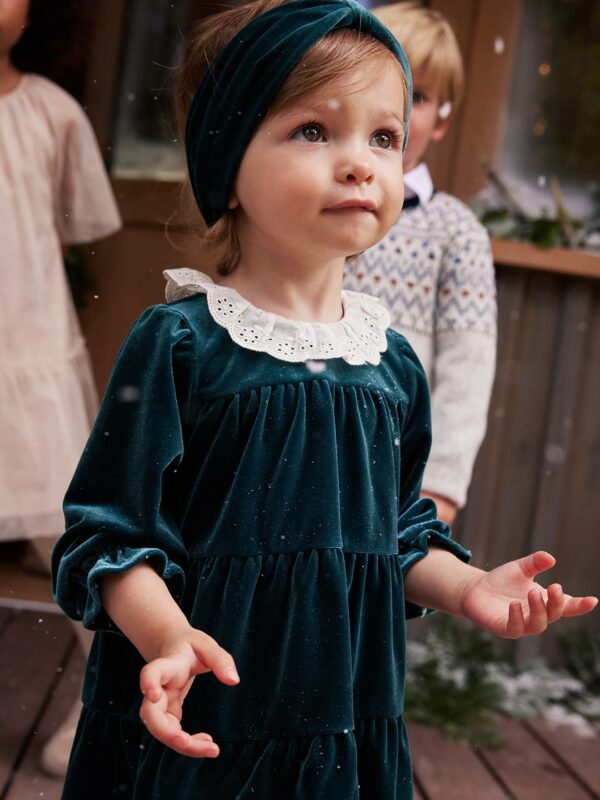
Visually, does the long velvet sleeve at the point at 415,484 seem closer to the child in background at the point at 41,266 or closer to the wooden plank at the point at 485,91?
the child in background at the point at 41,266

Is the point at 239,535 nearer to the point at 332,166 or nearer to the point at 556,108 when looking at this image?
the point at 332,166

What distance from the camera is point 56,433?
0.72 meters

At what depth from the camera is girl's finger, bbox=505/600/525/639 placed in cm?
54

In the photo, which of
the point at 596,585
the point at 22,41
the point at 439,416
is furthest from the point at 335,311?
the point at 596,585

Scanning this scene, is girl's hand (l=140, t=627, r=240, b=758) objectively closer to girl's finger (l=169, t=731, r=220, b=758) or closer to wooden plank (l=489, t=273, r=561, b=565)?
girl's finger (l=169, t=731, r=220, b=758)

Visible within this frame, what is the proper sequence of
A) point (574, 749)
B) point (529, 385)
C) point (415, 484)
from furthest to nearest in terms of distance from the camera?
point (529, 385) < point (574, 749) < point (415, 484)

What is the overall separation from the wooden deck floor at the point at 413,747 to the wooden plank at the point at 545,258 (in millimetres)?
601

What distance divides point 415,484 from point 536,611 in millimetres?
128

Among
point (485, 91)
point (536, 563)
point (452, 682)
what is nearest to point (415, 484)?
point (536, 563)

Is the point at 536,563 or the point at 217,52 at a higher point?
the point at 217,52

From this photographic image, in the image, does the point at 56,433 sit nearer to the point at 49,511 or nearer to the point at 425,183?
the point at 49,511

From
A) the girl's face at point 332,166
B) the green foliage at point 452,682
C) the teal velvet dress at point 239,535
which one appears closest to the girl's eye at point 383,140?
the girl's face at point 332,166

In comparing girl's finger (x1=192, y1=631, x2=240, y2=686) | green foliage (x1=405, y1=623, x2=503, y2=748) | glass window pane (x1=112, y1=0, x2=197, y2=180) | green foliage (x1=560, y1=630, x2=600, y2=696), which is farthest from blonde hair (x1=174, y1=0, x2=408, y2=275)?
green foliage (x1=560, y1=630, x2=600, y2=696)

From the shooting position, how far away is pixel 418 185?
83 centimetres
